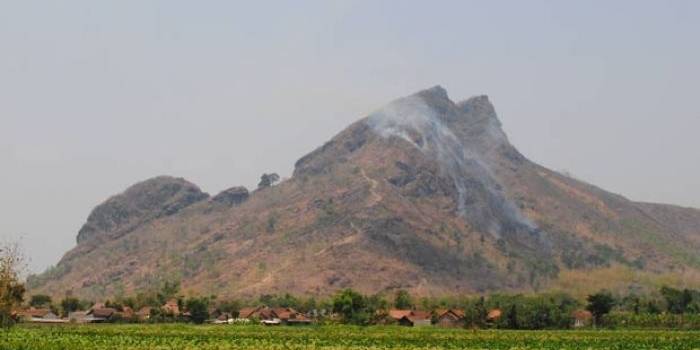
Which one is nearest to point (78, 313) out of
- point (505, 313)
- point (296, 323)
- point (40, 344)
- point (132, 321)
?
point (132, 321)

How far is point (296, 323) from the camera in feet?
578

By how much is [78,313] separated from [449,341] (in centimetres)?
11950

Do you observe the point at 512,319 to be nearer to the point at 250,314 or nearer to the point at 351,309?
the point at 351,309

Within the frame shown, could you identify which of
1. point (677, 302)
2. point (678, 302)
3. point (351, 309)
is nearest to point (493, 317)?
point (351, 309)

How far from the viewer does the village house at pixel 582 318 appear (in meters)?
169

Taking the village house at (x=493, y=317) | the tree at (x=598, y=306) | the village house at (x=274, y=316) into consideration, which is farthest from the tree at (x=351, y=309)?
the tree at (x=598, y=306)

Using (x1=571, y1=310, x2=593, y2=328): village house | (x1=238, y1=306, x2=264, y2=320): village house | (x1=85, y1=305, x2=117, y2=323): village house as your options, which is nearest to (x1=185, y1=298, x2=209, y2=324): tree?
(x1=238, y1=306, x2=264, y2=320): village house

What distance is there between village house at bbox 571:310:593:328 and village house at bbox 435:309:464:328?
804 inches

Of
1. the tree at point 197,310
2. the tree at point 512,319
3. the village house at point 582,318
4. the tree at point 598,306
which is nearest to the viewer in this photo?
the tree at point 512,319

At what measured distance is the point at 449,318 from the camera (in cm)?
17525

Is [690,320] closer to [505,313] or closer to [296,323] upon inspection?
[505,313]

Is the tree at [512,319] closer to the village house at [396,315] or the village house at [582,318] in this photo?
the village house at [582,318]

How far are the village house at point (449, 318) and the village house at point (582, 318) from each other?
20421 mm

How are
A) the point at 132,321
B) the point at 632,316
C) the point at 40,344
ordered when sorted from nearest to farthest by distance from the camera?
the point at 40,344, the point at 632,316, the point at 132,321
